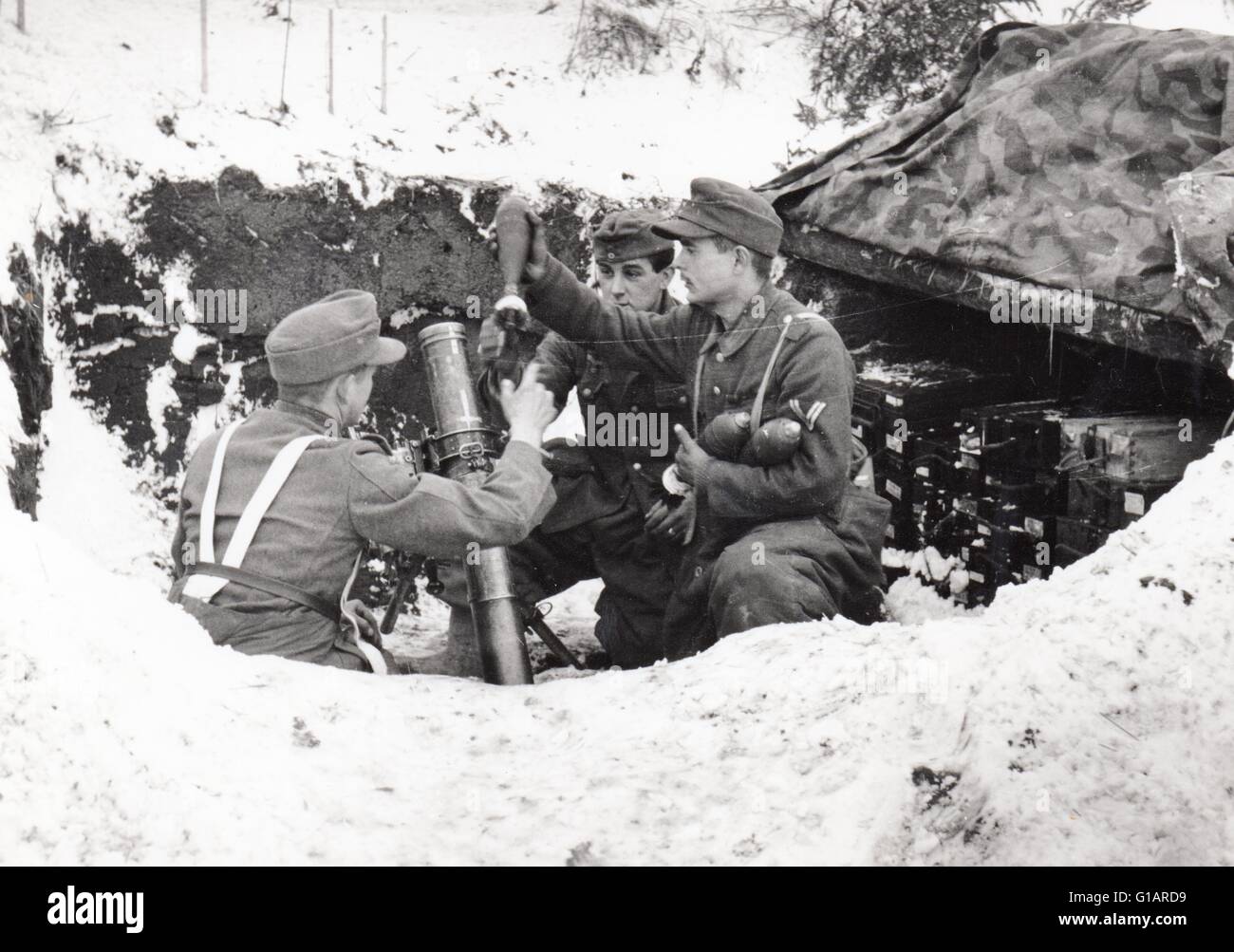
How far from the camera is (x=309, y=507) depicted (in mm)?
3285

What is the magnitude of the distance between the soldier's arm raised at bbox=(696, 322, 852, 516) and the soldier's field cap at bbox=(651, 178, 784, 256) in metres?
0.40

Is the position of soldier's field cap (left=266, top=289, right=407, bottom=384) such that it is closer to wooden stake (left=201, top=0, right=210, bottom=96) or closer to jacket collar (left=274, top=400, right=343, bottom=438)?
jacket collar (left=274, top=400, right=343, bottom=438)

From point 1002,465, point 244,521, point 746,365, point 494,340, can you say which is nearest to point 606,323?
point 494,340

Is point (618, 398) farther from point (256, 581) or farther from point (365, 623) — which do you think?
point (256, 581)

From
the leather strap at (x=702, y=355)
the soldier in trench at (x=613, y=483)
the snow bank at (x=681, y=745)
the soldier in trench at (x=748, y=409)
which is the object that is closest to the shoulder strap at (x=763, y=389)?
the soldier in trench at (x=748, y=409)

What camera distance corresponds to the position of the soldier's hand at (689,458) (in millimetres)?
4121

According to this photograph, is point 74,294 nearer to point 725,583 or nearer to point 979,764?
point 725,583

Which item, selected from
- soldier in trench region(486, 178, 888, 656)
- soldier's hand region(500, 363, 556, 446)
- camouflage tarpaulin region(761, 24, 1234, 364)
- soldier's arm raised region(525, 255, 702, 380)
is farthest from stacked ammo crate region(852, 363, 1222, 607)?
soldier's hand region(500, 363, 556, 446)

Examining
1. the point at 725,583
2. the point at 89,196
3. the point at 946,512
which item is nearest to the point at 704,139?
the point at 946,512

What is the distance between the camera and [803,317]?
161 inches

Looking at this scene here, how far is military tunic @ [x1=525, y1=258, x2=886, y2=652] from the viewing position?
12.8 feet

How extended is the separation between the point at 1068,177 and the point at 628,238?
1.72 m

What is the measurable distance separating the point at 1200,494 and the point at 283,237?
4000 millimetres

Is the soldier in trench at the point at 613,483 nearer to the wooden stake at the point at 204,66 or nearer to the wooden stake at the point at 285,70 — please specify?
the wooden stake at the point at 285,70
